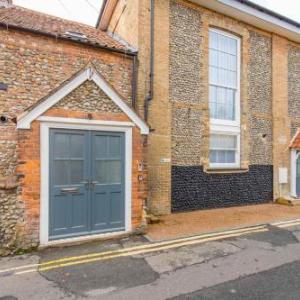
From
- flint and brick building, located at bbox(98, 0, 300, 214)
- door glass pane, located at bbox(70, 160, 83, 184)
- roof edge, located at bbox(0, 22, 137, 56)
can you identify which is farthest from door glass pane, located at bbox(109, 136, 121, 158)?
roof edge, located at bbox(0, 22, 137, 56)

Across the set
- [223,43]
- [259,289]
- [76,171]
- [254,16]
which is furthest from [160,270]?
[254,16]

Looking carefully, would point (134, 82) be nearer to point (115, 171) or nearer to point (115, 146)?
point (115, 146)

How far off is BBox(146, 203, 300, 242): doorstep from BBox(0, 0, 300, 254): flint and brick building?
1.76 feet

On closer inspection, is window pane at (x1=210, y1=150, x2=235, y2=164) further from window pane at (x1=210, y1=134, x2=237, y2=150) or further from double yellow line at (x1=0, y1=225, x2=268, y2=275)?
double yellow line at (x1=0, y1=225, x2=268, y2=275)

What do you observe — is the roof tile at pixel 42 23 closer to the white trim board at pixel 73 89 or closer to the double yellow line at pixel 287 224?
the white trim board at pixel 73 89

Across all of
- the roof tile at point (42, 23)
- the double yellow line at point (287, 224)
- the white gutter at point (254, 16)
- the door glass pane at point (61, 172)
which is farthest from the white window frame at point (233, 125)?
the door glass pane at point (61, 172)

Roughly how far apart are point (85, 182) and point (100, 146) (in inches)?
36.8

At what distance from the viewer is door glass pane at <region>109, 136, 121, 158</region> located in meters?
6.88

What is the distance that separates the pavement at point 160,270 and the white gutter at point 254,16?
861cm

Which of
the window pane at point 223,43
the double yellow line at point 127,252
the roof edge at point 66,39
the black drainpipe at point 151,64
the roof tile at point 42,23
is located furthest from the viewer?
the window pane at point 223,43

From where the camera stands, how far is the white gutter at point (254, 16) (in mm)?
10609

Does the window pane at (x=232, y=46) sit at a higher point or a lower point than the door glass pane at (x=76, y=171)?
higher

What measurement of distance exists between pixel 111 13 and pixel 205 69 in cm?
534

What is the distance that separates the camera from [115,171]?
6.97 meters
